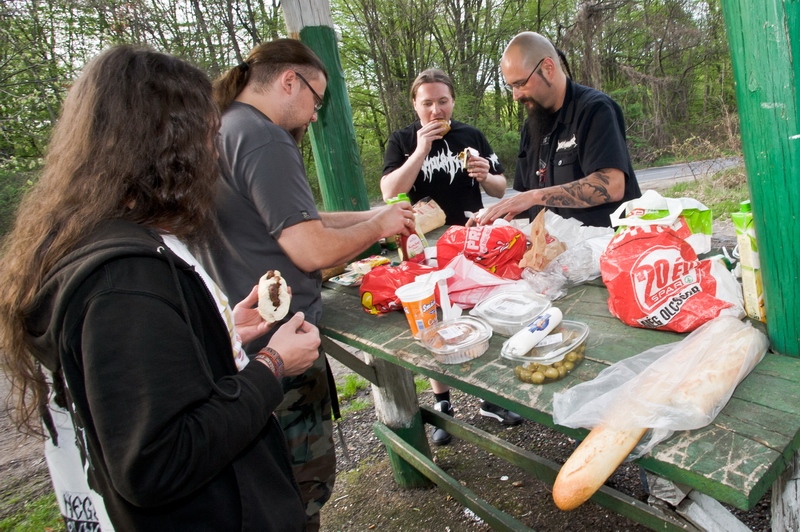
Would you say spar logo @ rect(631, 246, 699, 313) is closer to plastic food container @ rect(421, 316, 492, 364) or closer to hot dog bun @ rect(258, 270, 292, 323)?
plastic food container @ rect(421, 316, 492, 364)

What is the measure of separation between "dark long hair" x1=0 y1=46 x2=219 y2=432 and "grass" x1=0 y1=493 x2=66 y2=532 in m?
2.47

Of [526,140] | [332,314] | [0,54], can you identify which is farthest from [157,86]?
[0,54]

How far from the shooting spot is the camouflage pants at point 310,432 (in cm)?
195

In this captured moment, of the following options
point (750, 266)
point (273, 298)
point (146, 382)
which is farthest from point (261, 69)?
point (750, 266)

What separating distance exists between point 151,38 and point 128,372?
12.4 meters

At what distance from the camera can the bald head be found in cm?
269

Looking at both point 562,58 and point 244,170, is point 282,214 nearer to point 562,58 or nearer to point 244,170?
point 244,170

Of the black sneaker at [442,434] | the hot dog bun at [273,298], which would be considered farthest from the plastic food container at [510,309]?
the black sneaker at [442,434]

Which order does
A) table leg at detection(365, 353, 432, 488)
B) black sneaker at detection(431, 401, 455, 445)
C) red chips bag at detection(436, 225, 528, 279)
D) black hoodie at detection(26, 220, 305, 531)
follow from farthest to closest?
black sneaker at detection(431, 401, 455, 445) → table leg at detection(365, 353, 432, 488) → red chips bag at detection(436, 225, 528, 279) → black hoodie at detection(26, 220, 305, 531)

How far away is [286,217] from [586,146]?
172cm

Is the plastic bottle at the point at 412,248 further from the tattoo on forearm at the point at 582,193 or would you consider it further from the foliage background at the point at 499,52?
the foliage background at the point at 499,52

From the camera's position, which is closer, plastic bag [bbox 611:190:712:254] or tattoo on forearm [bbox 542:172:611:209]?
plastic bag [bbox 611:190:712:254]

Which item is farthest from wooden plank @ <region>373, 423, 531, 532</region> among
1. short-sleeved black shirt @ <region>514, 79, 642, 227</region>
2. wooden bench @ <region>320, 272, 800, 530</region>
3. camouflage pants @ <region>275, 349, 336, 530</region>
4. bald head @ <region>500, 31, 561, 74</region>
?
bald head @ <region>500, 31, 561, 74</region>

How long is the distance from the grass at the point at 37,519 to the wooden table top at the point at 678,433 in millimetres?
2547
